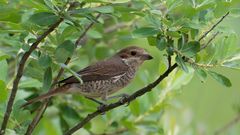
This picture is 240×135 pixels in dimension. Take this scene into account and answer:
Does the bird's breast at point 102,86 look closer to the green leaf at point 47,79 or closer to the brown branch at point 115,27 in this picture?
the brown branch at point 115,27

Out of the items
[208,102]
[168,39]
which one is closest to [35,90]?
[168,39]

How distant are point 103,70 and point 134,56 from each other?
1.17ft

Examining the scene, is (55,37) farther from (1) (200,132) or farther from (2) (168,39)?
(1) (200,132)

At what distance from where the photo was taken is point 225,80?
394cm

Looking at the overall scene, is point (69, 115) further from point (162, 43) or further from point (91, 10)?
point (91, 10)

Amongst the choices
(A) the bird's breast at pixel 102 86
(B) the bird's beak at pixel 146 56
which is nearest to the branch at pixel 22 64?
(A) the bird's breast at pixel 102 86

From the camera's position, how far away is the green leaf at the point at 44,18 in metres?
3.54

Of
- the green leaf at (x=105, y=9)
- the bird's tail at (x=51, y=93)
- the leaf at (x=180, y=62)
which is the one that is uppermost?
the green leaf at (x=105, y=9)

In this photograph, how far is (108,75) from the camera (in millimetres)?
5566

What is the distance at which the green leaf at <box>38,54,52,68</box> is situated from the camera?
3854 mm

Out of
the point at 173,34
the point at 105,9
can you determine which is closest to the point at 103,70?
the point at 173,34

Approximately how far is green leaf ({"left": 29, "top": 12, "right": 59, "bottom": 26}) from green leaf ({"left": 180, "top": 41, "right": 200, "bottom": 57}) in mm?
756

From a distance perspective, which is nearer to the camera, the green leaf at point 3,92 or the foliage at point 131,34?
the foliage at point 131,34

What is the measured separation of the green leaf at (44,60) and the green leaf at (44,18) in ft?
1.15
